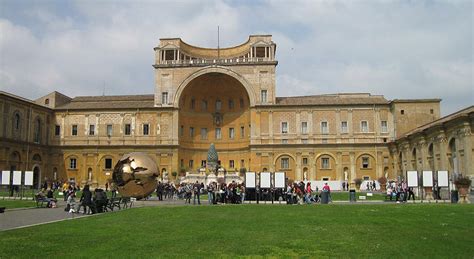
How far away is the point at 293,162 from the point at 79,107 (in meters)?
27.7

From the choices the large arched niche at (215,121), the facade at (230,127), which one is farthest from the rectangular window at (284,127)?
the large arched niche at (215,121)

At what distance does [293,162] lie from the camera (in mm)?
53844

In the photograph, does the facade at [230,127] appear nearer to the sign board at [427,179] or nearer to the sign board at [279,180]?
the sign board at [427,179]

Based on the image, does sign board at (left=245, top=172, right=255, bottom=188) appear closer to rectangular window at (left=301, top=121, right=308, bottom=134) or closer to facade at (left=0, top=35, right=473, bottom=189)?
facade at (left=0, top=35, right=473, bottom=189)

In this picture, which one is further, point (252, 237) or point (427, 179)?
point (427, 179)

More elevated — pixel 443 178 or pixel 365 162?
pixel 365 162

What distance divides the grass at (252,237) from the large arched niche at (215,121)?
4152 cm

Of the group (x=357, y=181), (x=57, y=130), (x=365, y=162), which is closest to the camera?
(x=357, y=181)

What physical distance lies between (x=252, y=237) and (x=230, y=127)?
4814cm

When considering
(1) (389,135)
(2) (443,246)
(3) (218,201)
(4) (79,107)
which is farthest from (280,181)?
(4) (79,107)

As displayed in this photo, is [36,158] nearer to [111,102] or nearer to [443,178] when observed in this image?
[111,102]

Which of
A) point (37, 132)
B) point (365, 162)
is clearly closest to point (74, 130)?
point (37, 132)

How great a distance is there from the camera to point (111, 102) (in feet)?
197

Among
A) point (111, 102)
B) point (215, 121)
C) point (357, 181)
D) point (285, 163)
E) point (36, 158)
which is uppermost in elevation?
point (111, 102)
